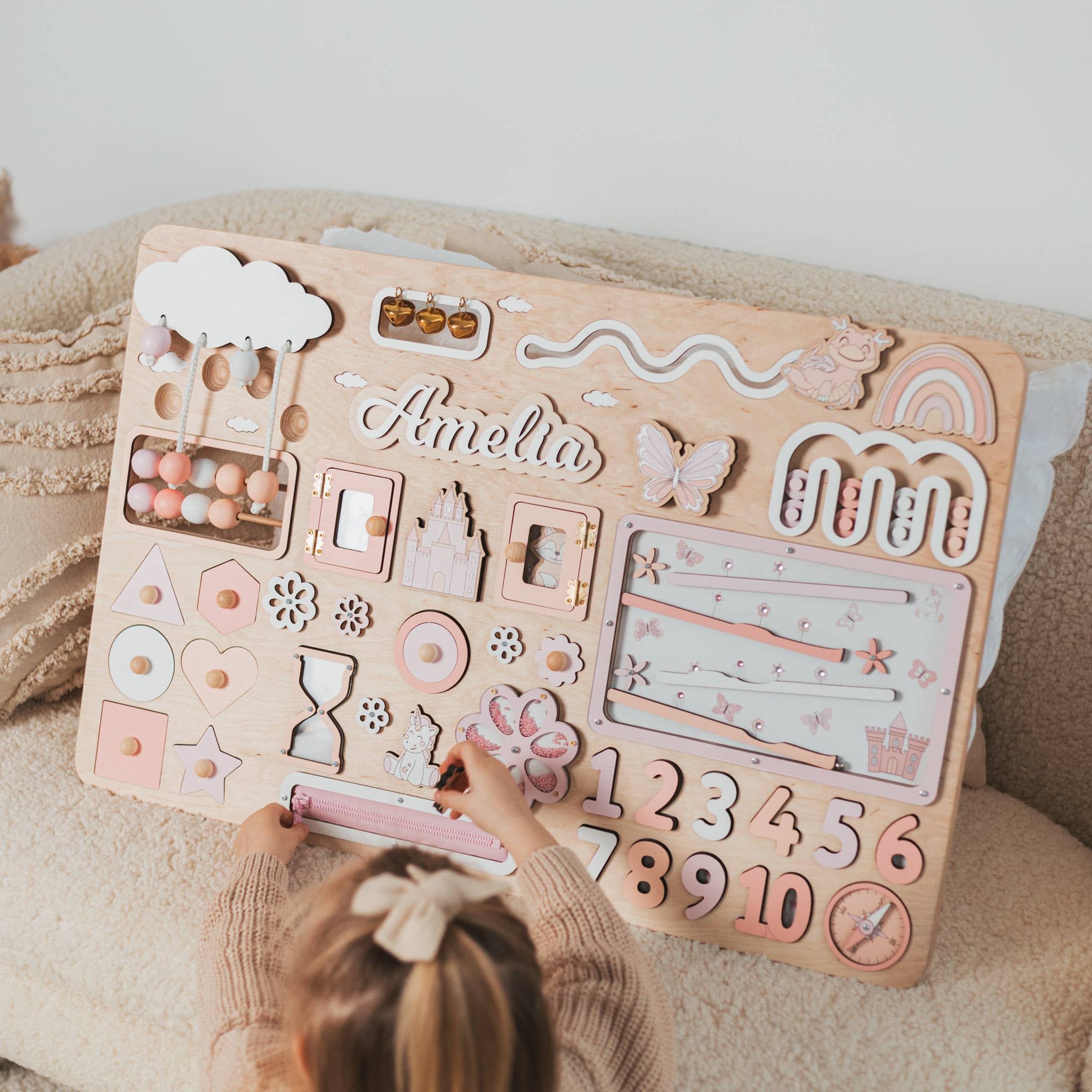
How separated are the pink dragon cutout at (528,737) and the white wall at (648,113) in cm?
60

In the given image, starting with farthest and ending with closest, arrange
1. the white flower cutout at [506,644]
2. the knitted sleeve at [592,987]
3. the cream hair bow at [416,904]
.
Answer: the white flower cutout at [506,644] < the knitted sleeve at [592,987] < the cream hair bow at [416,904]

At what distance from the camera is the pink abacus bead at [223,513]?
91cm

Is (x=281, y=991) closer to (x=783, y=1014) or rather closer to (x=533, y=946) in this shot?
(x=533, y=946)

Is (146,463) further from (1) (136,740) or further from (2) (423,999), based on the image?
(2) (423,999)

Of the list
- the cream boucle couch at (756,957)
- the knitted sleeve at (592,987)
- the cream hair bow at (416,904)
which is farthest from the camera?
the cream boucle couch at (756,957)

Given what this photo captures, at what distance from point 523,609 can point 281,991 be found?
14.6 inches

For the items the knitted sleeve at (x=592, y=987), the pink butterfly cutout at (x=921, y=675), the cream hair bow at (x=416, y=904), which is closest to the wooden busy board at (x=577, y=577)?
the pink butterfly cutout at (x=921, y=675)

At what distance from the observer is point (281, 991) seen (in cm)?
71

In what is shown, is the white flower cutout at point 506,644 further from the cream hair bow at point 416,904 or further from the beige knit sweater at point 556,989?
the cream hair bow at point 416,904

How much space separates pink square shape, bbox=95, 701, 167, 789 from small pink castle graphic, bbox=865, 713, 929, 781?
0.70 meters

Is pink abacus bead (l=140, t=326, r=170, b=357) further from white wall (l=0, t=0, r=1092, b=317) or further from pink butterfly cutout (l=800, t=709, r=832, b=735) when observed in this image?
pink butterfly cutout (l=800, t=709, r=832, b=735)

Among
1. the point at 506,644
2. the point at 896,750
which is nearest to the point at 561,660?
the point at 506,644

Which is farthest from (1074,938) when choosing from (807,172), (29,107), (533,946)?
(29,107)

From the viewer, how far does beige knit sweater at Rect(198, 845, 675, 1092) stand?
25.5 inches
